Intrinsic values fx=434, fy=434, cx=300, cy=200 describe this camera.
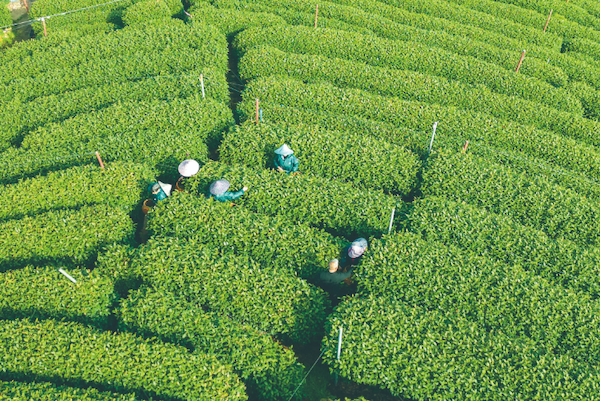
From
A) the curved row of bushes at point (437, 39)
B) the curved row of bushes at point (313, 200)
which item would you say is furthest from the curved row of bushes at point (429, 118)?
the curved row of bushes at point (437, 39)

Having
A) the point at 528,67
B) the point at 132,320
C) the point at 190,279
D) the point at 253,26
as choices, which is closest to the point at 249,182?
the point at 190,279

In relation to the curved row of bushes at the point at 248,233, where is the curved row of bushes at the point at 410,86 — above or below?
above

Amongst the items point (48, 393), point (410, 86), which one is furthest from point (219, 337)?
point (410, 86)

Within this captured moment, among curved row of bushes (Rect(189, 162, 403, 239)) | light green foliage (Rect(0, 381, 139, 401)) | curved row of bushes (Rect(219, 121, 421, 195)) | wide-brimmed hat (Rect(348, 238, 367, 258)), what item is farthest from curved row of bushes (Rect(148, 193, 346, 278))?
light green foliage (Rect(0, 381, 139, 401))

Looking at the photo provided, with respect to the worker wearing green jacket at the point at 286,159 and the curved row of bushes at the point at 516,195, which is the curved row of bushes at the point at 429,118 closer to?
the curved row of bushes at the point at 516,195

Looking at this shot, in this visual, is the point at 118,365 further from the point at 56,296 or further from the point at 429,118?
the point at 429,118

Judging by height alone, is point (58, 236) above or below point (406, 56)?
below
